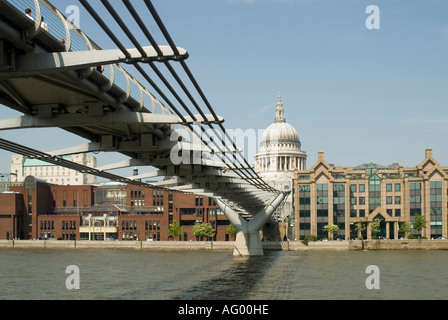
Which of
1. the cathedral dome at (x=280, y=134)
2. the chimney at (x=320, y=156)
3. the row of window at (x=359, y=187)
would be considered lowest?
the row of window at (x=359, y=187)

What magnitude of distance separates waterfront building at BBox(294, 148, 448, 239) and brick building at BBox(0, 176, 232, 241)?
14266mm

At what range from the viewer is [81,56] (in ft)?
53.3

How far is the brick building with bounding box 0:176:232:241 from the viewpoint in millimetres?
108000

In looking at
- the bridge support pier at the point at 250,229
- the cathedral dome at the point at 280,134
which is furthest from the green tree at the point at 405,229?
the cathedral dome at the point at 280,134

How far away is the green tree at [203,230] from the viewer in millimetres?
103062

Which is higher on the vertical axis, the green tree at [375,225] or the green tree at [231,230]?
the green tree at [375,225]

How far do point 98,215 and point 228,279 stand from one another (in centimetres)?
7141

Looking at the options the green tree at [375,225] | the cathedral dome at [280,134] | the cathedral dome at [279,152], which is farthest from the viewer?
the cathedral dome at [280,134]

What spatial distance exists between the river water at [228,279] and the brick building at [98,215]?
1551 inches

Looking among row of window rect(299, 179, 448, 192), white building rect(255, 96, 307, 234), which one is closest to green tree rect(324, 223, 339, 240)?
row of window rect(299, 179, 448, 192)

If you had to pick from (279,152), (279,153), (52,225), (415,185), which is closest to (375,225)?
(415,185)

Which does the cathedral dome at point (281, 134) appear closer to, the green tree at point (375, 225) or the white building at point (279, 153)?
the white building at point (279, 153)

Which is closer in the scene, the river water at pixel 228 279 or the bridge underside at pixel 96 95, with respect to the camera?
the bridge underside at pixel 96 95
